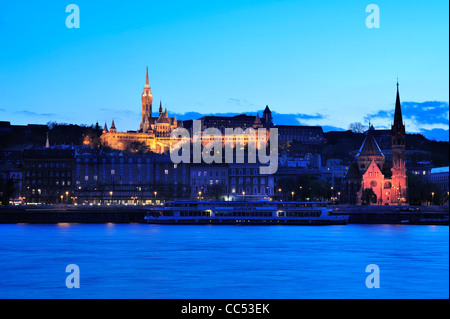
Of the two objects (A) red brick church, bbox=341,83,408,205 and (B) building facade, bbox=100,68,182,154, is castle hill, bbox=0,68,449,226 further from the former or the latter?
(B) building facade, bbox=100,68,182,154

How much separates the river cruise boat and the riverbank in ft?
15.3

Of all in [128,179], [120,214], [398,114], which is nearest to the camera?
[120,214]

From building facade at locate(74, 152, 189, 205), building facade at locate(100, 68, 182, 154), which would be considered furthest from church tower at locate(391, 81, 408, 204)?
building facade at locate(100, 68, 182, 154)

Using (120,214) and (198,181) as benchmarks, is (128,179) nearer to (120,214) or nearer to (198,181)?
(198,181)

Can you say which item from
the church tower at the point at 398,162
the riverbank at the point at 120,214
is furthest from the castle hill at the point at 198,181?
the riverbank at the point at 120,214

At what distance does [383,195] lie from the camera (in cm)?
11994

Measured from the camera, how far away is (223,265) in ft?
140

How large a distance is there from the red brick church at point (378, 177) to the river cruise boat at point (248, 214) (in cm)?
2821

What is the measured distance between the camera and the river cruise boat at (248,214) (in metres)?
87.0

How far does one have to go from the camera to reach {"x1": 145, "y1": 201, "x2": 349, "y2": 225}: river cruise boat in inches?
3425

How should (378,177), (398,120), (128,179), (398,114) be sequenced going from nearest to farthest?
(378,177)
(128,179)
(398,120)
(398,114)

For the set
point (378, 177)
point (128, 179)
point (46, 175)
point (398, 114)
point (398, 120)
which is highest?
point (398, 114)

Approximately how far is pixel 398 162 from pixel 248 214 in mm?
39233

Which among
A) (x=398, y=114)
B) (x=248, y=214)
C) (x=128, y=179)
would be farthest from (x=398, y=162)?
(x=128, y=179)
